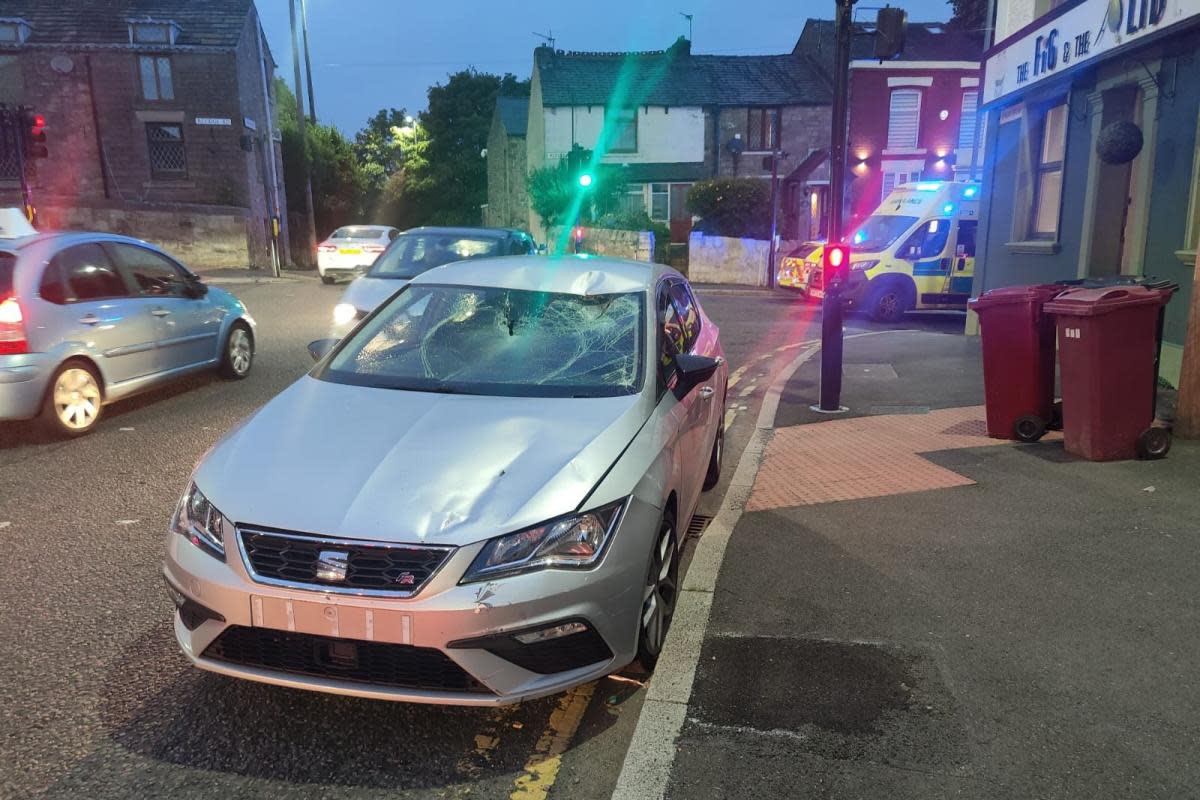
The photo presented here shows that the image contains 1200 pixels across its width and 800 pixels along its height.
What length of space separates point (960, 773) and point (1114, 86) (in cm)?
966

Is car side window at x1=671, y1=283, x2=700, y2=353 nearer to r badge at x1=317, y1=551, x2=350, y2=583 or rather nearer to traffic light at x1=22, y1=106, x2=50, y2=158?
r badge at x1=317, y1=551, x2=350, y2=583

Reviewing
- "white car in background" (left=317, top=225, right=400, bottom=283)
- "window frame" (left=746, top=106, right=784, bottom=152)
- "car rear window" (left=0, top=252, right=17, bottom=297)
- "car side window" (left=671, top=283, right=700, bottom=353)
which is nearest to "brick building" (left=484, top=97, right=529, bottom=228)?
"window frame" (left=746, top=106, right=784, bottom=152)

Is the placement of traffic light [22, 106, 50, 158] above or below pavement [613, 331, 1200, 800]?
above

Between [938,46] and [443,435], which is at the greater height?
[938,46]

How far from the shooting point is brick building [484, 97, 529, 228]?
4669 cm

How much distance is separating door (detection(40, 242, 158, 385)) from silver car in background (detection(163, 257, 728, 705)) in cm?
413

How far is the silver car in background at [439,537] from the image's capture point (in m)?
2.82

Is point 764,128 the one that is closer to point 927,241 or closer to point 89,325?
point 927,241

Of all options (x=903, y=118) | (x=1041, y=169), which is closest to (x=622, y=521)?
(x=1041, y=169)

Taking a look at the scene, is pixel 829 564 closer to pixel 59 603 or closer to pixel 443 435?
pixel 443 435

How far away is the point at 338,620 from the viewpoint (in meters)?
2.79

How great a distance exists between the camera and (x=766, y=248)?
26141 millimetres

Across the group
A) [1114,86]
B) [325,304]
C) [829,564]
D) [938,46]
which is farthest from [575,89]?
[829,564]

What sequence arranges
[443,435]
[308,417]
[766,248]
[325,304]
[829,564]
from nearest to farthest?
1. [443,435]
2. [308,417]
3. [829,564]
4. [325,304]
5. [766,248]
